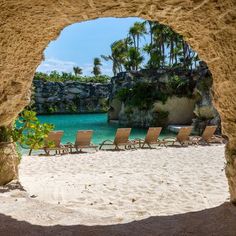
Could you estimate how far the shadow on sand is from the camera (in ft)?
11.4

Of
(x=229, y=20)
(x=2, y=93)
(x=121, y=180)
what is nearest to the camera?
(x=229, y=20)

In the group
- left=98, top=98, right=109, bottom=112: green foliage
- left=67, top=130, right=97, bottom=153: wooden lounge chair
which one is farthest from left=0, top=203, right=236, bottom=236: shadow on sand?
left=98, top=98, right=109, bottom=112: green foliage

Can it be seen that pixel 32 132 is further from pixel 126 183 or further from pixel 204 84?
pixel 204 84

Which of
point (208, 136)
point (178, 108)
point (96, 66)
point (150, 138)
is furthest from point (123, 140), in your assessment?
point (96, 66)

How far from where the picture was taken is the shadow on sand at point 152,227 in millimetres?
3463

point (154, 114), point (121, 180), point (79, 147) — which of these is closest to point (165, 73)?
point (154, 114)

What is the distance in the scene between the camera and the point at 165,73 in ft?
96.1

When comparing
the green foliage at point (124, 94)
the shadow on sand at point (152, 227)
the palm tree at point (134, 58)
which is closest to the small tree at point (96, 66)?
the palm tree at point (134, 58)

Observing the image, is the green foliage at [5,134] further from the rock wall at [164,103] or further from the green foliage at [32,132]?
the rock wall at [164,103]

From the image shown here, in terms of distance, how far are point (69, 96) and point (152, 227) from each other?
151 feet

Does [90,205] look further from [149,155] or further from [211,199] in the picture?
[149,155]

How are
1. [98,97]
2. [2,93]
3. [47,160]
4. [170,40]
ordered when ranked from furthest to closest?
[98,97] → [170,40] → [47,160] → [2,93]

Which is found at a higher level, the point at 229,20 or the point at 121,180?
the point at 229,20

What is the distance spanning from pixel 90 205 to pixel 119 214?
72 cm
